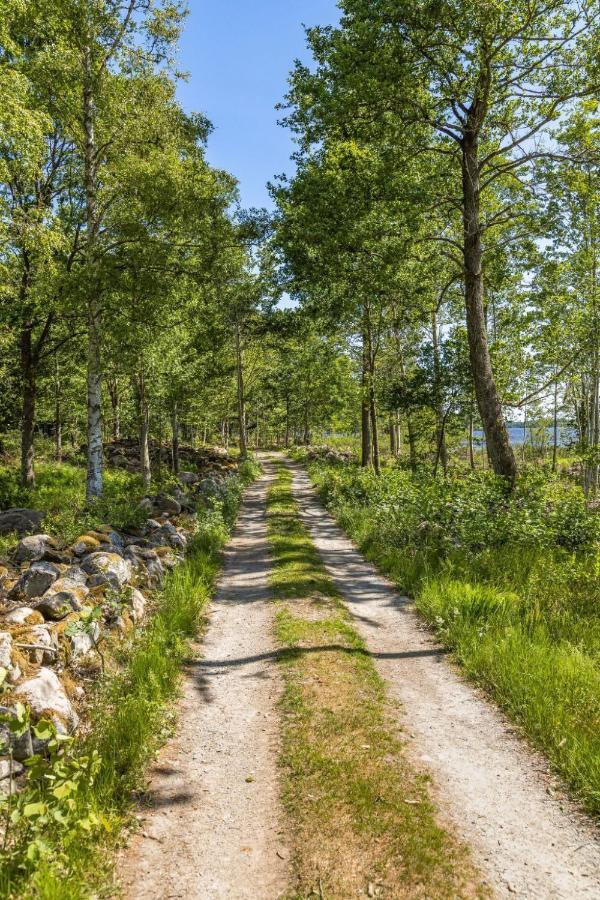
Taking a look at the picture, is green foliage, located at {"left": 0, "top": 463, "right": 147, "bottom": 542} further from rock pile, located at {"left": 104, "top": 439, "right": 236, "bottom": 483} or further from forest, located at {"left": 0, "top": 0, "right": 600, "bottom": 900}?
rock pile, located at {"left": 104, "top": 439, "right": 236, "bottom": 483}

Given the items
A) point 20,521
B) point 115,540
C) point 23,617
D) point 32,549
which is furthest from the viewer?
point 20,521

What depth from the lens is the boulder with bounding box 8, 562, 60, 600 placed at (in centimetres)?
726

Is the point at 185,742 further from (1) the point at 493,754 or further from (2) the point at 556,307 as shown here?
(2) the point at 556,307

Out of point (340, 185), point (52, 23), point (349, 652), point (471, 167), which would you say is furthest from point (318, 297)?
point (349, 652)

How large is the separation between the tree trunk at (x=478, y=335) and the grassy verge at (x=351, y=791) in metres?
6.81

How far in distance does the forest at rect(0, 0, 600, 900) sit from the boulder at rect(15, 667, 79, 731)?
3cm

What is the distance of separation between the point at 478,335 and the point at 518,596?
22.1 ft

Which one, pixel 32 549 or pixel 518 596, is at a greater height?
pixel 32 549

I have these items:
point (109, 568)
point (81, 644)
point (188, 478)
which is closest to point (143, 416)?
point (188, 478)

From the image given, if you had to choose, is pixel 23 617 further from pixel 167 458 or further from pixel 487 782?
pixel 167 458

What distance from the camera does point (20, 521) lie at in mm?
11641

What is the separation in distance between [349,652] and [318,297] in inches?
462

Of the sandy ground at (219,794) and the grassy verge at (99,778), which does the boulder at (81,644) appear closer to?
the grassy verge at (99,778)

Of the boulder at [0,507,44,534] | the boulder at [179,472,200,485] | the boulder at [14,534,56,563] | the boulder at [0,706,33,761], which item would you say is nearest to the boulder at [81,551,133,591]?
the boulder at [14,534,56,563]
